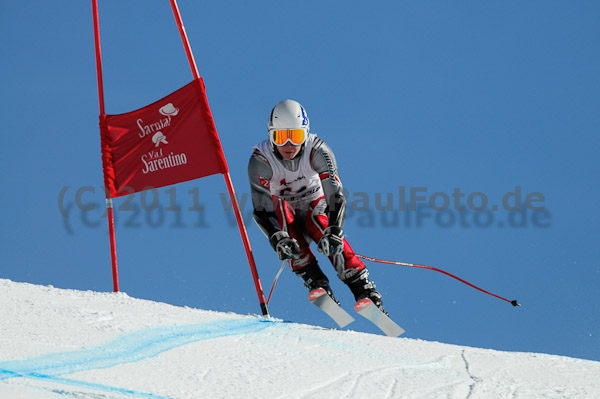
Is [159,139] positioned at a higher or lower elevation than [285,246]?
higher

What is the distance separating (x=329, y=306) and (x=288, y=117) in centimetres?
186

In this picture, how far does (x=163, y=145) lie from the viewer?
275 inches

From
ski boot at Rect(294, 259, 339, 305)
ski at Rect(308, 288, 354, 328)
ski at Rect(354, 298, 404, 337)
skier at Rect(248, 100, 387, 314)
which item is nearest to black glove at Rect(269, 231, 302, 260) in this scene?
skier at Rect(248, 100, 387, 314)

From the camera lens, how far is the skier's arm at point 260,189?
6055 millimetres

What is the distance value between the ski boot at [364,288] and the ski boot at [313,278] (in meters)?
0.22

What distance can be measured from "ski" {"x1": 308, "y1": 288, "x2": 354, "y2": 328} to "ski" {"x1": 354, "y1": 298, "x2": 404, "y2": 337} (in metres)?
0.13

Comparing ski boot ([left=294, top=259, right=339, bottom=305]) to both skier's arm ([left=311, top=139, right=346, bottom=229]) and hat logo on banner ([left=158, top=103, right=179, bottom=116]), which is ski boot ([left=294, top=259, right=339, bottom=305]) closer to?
skier's arm ([left=311, top=139, right=346, bottom=229])

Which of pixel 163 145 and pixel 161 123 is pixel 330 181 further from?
pixel 161 123

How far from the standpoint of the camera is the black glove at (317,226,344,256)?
19.0 ft

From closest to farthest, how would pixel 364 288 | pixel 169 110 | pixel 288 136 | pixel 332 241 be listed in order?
1. pixel 332 241
2. pixel 288 136
3. pixel 364 288
4. pixel 169 110

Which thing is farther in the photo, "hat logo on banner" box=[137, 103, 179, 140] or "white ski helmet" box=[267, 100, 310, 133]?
"hat logo on banner" box=[137, 103, 179, 140]

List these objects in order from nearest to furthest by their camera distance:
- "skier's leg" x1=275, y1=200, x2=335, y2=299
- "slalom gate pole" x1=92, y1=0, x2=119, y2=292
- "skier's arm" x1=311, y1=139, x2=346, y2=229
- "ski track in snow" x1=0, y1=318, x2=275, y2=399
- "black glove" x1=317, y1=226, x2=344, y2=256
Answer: "ski track in snow" x1=0, y1=318, x2=275, y2=399 → "black glove" x1=317, y1=226, x2=344, y2=256 → "skier's arm" x1=311, y1=139, x2=346, y2=229 → "skier's leg" x1=275, y1=200, x2=335, y2=299 → "slalom gate pole" x1=92, y1=0, x2=119, y2=292

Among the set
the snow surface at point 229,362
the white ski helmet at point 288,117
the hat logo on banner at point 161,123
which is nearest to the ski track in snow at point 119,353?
the snow surface at point 229,362

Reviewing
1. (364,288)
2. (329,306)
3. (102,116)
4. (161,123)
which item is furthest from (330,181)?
(102,116)
